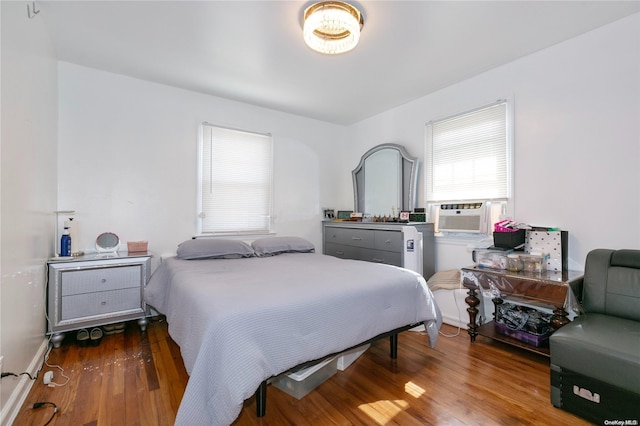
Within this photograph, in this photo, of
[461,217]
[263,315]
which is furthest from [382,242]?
[263,315]

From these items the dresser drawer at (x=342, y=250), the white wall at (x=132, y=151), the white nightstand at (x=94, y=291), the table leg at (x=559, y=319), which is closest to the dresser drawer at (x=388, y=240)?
the dresser drawer at (x=342, y=250)

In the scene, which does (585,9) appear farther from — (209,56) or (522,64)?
(209,56)

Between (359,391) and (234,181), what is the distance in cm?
278

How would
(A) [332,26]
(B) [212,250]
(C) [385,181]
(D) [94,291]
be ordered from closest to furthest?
1. (A) [332,26]
2. (D) [94,291]
3. (B) [212,250]
4. (C) [385,181]

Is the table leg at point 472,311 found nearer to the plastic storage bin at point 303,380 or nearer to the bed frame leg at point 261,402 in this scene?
the plastic storage bin at point 303,380

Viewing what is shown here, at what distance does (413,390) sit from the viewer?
1881mm

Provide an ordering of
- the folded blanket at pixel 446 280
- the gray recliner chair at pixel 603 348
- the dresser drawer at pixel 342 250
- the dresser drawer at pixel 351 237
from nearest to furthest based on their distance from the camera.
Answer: the gray recliner chair at pixel 603 348
the folded blanket at pixel 446 280
the dresser drawer at pixel 351 237
the dresser drawer at pixel 342 250

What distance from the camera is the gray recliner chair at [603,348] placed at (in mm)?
1461

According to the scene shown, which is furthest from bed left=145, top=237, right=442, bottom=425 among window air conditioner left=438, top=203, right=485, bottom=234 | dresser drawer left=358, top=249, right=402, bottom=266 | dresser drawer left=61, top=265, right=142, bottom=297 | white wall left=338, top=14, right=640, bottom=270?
white wall left=338, top=14, right=640, bottom=270

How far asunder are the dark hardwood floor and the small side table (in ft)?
0.54

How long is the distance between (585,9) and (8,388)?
434 cm

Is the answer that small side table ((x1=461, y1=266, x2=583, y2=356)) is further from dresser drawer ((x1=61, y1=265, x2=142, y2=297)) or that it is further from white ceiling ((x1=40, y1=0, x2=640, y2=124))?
dresser drawer ((x1=61, y1=265, x2=142, y2=297))

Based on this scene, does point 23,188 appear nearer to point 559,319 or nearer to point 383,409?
point 383,409

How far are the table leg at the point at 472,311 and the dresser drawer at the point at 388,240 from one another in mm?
765
